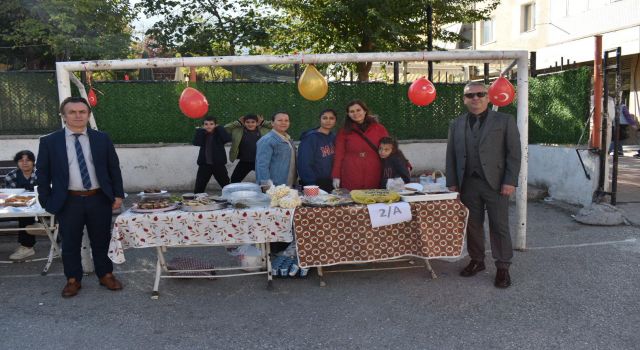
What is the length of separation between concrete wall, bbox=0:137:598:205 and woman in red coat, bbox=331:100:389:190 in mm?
4219

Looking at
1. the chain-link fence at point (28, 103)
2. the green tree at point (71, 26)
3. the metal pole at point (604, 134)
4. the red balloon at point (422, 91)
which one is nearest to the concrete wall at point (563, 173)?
the metal pole at point (604, 134)

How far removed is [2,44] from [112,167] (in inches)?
549

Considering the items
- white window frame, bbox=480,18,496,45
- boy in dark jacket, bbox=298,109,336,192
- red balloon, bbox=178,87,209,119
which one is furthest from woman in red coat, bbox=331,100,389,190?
white window frame, bbox=480,18,496,45

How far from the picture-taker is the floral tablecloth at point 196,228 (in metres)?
4.18

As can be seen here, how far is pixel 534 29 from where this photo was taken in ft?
66.1

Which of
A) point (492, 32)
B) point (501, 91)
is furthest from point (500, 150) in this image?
point (492, 32)

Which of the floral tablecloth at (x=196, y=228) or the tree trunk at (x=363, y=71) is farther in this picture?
the tree trunk at (x=363, y=71)

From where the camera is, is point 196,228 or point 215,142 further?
point 215,142

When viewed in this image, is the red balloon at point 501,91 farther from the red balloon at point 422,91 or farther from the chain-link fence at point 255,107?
the chain-link fence at point 255,107

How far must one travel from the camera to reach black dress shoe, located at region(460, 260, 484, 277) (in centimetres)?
469

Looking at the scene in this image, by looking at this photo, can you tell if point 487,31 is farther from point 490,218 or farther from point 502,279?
point 502,279

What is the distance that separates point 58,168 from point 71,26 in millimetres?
8716

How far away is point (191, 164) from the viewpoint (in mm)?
9562

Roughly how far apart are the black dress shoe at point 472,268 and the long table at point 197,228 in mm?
1754
